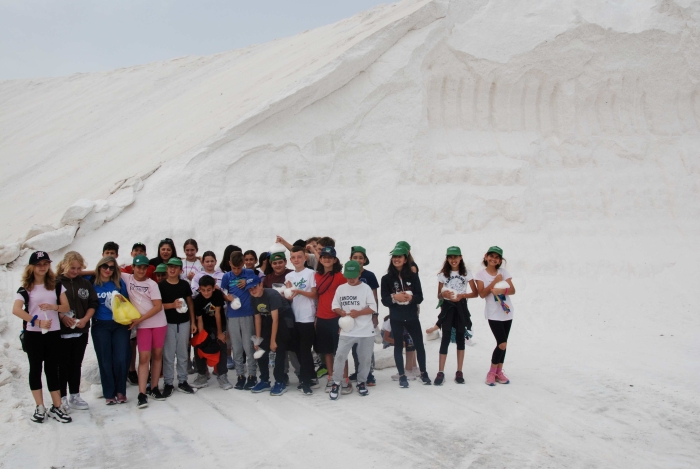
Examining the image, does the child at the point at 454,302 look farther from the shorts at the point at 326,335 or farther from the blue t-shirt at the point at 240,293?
the blue t-shirt at the point at 240,293

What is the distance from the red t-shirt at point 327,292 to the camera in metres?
5.87

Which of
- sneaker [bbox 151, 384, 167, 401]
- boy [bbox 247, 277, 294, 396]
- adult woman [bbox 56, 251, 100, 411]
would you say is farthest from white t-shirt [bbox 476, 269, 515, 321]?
adult woman [bbox 56, 251, 100, 411]

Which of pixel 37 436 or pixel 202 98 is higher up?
pixel 202 98

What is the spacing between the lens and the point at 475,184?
10.0 metres

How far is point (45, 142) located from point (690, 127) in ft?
49.9

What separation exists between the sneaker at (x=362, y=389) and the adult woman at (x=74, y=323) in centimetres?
245

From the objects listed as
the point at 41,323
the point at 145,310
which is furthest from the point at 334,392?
the point at 41,323

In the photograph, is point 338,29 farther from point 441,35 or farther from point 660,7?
point 660,7

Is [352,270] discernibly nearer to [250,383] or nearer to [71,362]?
[250,383]

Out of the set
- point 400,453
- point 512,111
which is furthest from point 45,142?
point 400,453

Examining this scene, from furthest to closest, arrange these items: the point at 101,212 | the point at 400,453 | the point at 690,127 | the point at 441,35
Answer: the point at 690,127 < the point at 441,35 < the point at 101,212 < the point at 400,453

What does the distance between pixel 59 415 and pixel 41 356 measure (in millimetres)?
509

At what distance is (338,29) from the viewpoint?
14.9 meters

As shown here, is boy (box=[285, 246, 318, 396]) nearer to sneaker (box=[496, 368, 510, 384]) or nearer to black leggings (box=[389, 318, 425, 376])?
black leggings (box=[389, 318, 425, 376])
